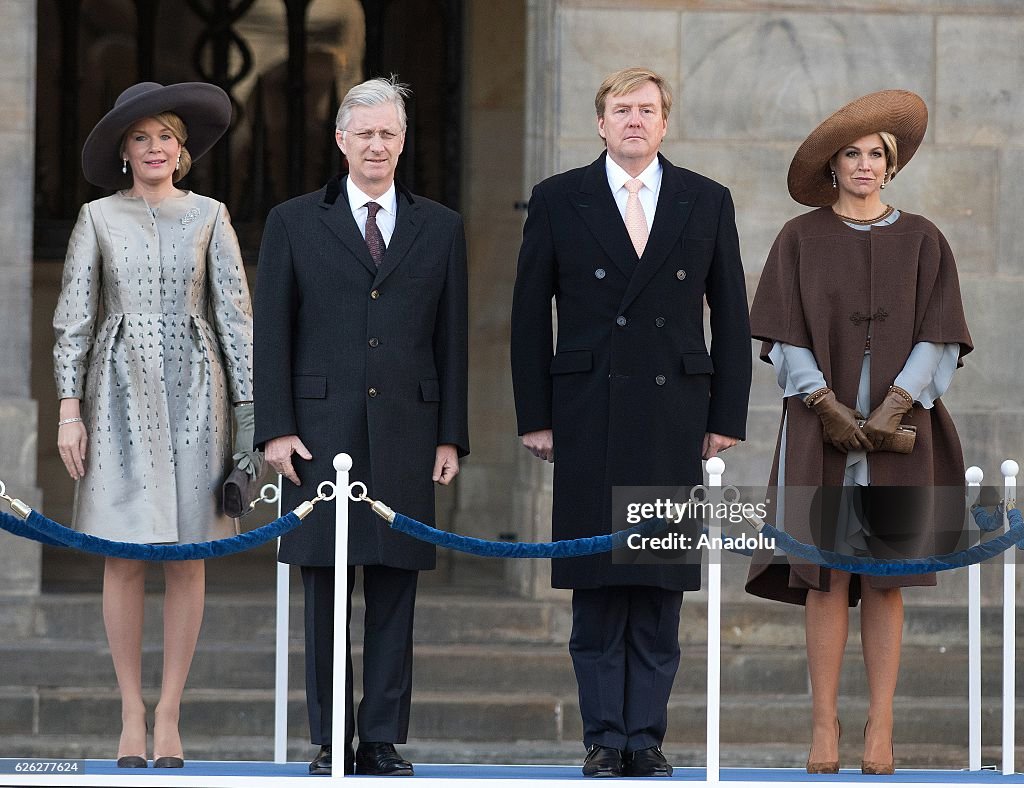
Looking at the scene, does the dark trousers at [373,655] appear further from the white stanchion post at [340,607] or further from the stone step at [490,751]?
the stone step at [490,751]

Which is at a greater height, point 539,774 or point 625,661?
point 625,661

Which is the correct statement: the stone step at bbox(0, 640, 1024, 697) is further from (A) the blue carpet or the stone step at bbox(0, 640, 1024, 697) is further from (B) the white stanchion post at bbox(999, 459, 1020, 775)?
(B) the white stanchion post at bbox(999, 459, 1020, 775)

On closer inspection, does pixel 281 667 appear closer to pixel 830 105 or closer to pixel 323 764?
pixel 323 764

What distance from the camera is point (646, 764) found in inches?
240

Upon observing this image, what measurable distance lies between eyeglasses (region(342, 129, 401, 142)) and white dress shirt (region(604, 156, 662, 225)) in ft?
2.28

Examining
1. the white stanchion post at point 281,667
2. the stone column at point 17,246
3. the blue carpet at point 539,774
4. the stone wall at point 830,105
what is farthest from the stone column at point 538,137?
the blue carpet at point 539,774

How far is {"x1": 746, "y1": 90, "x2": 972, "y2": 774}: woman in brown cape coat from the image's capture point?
20.8ft

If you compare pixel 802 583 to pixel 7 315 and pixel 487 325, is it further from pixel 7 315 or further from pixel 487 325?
pixel 487 325

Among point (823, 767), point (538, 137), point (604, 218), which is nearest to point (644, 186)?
point (604, 218)

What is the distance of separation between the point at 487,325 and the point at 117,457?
565cm

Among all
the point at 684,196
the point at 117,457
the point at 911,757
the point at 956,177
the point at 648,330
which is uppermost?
the point at 956,177

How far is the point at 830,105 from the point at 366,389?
14.1ft

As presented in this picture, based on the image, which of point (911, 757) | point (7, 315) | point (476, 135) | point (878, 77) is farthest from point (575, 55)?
point (911, 757)

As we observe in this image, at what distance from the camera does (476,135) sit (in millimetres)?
11844
